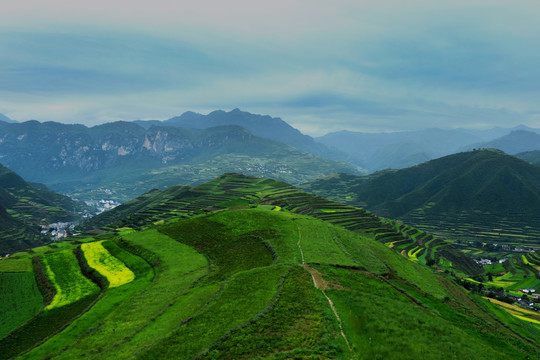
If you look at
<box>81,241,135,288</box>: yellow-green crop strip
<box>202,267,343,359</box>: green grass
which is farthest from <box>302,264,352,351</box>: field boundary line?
<box>81,241,135,288</box>: yellow-green crop strip

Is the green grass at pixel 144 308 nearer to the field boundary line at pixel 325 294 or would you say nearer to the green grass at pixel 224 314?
the green grass at pixel 224 314

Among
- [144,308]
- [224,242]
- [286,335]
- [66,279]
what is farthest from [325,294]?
[66,279]

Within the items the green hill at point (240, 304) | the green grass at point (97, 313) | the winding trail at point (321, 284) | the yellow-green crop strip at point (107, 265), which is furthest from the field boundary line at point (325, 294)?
the yellow-green crop strip at point (107, 265)

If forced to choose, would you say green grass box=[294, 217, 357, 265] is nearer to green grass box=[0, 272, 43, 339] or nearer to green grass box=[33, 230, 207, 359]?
green grass box=[33, 230, 207, 359]

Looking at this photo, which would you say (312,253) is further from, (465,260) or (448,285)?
(465,260)

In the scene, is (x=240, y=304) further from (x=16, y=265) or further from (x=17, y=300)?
(x=16, y=265)

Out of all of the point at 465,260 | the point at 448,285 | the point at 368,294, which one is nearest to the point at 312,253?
the point at 368,294
